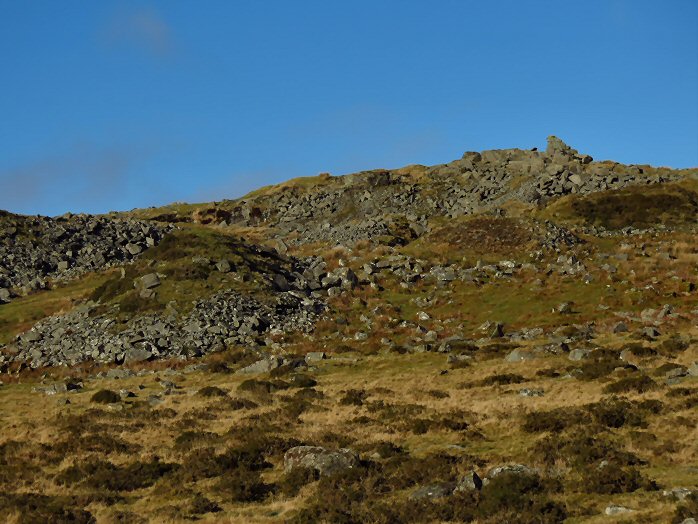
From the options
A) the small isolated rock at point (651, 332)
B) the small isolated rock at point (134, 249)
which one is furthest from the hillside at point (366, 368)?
the small isolated rock at point (134, 249)

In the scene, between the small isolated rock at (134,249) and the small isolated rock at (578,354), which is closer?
the small isolated rock at (578,354)

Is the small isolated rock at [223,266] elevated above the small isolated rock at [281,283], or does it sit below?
above

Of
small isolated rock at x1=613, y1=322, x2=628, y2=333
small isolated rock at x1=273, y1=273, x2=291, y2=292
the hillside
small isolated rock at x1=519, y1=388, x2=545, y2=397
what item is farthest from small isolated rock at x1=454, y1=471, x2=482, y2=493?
small isolated rock at x1=273, y1=273, x2=291, y2=292

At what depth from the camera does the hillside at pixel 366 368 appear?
797 inches

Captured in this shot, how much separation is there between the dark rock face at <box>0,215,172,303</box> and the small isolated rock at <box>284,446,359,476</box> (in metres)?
62.1

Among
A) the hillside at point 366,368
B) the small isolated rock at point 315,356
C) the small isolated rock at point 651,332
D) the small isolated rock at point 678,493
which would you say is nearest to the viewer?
the small isolated rock at point 678,493

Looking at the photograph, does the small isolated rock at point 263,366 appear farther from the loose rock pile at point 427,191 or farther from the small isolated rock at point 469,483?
the loose rock pile at point 427,191

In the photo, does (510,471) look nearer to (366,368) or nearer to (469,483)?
(469,483)

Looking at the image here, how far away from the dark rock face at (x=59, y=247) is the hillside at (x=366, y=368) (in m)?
0.42

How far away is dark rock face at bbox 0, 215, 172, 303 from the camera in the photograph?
8225 centimetres

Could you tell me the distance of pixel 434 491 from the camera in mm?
19141

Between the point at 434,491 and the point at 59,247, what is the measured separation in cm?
8302

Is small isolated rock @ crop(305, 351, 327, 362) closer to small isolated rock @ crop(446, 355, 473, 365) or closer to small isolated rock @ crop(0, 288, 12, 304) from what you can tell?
small isolated rock @ crop(446, 355, 473, 365)

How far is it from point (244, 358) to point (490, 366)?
712 inches
